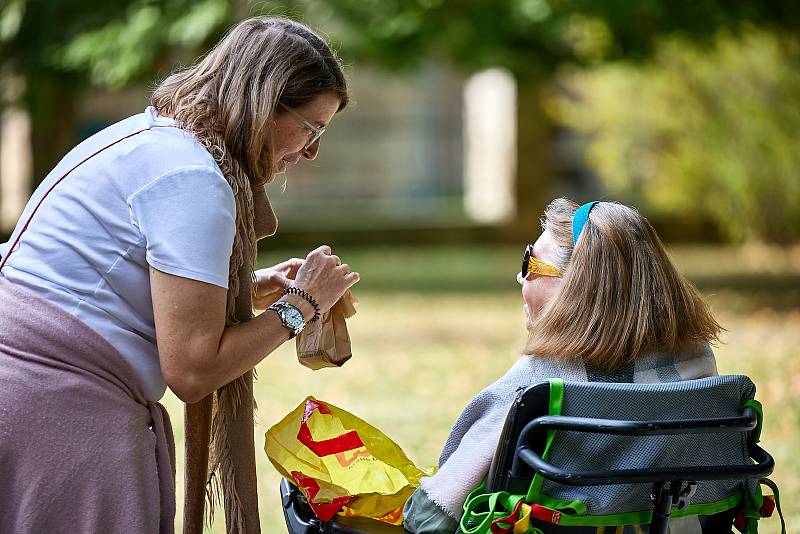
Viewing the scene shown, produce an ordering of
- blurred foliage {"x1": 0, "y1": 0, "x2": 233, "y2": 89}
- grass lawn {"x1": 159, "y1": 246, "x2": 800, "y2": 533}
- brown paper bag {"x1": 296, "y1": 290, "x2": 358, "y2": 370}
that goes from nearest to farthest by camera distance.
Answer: brown paper bag {"x1": 296, "y1": 290, "x2": 358, "y2": 370}, grass lawn {"x1": 159, "y1": 246, "x2": 800, "y2": 533}, blurred foliage {"x1": 0, "y1": 0, "x2": 233, "y2": 89}

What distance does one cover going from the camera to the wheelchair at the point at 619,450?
7.54ft

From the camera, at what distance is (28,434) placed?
2.32 m

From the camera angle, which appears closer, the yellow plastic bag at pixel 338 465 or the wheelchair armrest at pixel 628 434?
the wheelchair armrest at pixel 628 434

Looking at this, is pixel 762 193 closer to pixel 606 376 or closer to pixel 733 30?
pixel 733 30

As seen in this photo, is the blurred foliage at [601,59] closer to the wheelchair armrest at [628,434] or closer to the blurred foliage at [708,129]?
the blurred foliage at [708,129]

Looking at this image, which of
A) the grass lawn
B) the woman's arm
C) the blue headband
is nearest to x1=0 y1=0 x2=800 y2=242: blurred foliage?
the grass lawn

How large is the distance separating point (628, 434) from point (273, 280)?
1105mm

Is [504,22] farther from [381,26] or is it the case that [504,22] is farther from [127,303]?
[127,303]

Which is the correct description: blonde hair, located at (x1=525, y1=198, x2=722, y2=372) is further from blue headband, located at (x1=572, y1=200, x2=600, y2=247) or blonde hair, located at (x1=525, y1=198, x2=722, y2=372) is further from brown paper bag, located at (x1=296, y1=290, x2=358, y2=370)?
brown paper bag, located at (x1=296, y1=290, x2=358, y2=370)

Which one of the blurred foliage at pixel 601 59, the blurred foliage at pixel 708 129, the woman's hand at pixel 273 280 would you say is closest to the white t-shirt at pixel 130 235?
the woman's hand at pixel 273 280

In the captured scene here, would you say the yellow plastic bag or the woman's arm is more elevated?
the woman's arm

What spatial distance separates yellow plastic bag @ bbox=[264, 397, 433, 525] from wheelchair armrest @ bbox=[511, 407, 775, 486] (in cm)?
43

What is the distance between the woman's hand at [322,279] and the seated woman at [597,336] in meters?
0.40

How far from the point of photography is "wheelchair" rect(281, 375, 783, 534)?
2.30 meters
